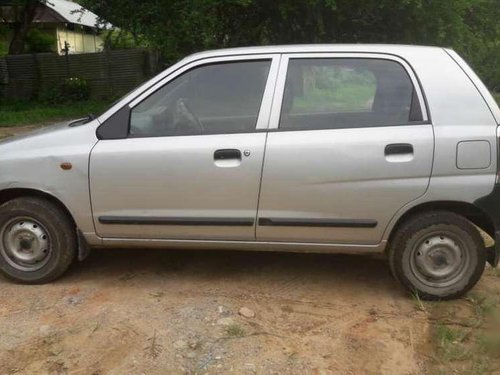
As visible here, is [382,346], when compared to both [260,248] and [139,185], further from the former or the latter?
[139,185]

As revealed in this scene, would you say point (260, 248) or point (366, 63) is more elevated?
point (366, 63)

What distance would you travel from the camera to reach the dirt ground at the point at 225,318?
341 cm

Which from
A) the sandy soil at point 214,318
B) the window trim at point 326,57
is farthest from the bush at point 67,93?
the window trim at point 326,57

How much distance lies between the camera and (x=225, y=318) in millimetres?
3904

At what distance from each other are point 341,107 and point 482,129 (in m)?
0.92

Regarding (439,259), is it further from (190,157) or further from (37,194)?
(37,194)

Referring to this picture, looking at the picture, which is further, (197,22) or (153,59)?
(153,59)

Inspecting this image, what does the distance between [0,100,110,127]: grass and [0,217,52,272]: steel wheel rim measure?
1101cm

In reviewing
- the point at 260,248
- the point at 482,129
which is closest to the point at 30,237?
the point at 260,248

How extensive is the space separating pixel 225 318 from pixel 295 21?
9234 millimetres

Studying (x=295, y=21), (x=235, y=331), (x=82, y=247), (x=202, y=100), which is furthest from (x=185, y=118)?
(x=295, y=21)

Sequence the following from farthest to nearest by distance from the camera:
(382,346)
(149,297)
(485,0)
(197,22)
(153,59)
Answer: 1. (153,59)
2. (485,0)
3. (197,22)
4. (149,297)
5. (382,346)

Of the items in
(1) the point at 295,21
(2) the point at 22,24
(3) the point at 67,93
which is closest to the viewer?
(1) the point at 295,21

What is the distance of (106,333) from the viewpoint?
370 cm
